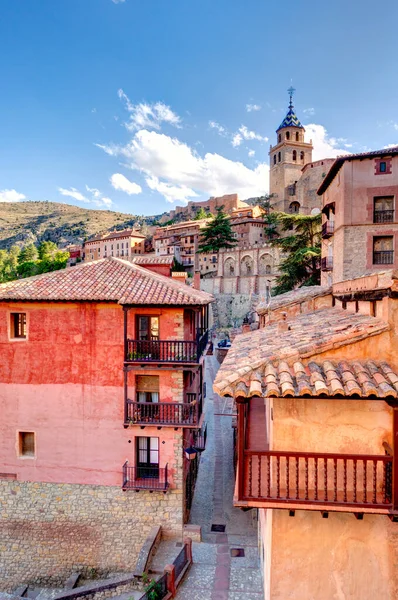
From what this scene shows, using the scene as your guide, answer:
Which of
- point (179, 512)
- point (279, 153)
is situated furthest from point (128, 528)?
point (279, 153)

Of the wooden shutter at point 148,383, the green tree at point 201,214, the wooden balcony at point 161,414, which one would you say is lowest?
the wooden balcony at point 161,414

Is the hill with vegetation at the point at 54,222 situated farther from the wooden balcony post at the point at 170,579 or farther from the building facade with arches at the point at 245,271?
the wooden balcony post at the point at 170,579

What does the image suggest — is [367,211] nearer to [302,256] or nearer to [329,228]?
[329,228]

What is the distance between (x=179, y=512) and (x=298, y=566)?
840 centimetres

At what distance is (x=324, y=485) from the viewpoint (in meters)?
6.25

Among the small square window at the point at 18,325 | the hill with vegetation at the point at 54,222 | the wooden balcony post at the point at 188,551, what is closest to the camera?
Answer: the wooden balcony post at the point at 188,551

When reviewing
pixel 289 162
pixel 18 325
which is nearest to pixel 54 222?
pixel 289 162

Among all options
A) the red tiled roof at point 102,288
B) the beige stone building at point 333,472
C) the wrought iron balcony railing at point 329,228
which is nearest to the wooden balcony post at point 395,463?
the beige stone building at point 333,472

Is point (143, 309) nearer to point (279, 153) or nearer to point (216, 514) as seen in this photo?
point (216, 514)

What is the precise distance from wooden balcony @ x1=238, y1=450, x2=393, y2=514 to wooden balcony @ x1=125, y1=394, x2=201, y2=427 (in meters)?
7.36

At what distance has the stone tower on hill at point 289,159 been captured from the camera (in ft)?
273

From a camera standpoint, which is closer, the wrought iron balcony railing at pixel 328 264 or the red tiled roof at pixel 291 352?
the red tiled roof at pixel 291 352

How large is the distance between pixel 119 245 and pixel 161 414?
7852cm

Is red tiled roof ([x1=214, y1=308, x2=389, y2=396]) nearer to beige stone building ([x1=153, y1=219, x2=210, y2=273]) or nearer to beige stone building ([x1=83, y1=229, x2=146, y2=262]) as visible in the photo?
beige stone building ([x1=153, y1=219, x2=210, y2=273])
